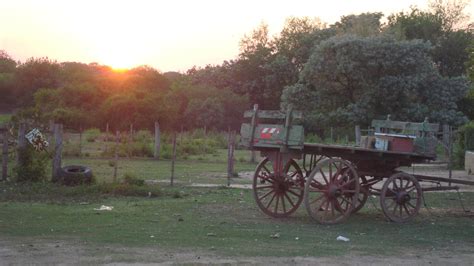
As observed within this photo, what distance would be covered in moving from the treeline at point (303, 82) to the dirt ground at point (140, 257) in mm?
20018

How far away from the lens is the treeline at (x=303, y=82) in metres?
48.3

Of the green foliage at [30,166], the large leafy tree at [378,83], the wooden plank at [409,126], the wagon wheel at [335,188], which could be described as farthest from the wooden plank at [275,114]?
the large leafy tree at [378,83]

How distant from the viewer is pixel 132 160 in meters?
32.4

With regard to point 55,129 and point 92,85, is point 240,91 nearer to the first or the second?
point 92,85

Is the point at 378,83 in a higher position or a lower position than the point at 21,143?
higher

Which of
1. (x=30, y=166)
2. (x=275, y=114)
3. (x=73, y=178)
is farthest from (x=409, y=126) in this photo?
(x=30, y=166)

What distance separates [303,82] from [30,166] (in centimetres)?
3801

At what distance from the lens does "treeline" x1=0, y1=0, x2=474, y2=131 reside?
4828 centimetres

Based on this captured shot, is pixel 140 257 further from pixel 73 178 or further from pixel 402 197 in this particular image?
pixel 73 178

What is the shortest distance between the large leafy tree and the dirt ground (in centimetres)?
3858

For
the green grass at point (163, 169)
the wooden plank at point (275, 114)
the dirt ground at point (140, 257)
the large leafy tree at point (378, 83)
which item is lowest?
the dirt ground at point (140, 257)

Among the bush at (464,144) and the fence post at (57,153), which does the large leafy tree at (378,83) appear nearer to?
the bush at (464,144)

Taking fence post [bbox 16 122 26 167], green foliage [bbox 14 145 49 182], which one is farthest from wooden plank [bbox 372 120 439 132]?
fence post [bbox 16 122 26 167]

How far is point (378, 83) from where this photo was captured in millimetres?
48781
